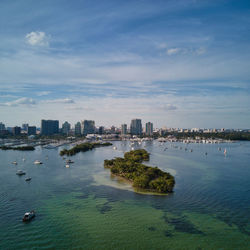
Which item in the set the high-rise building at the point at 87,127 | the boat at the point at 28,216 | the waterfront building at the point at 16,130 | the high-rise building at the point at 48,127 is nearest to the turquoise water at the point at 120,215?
the boat at the point at 28,216

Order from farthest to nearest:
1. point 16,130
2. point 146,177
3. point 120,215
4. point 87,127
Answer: point 87,127, point 16,130, point 146,177, point 120,215

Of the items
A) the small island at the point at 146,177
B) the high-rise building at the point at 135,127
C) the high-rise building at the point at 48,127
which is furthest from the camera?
the high-rise building at the point at 135,127

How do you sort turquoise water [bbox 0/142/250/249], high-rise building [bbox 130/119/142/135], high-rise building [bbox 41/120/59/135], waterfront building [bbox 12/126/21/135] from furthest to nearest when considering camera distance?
1. high-rise building [bbox 130/119/142/135]
2. high-rise building [bbox 41/120/59/135]
3. waterfront building [bbox 12/126/21/135]
4. turquoise water [bbox 0/142/250/249]


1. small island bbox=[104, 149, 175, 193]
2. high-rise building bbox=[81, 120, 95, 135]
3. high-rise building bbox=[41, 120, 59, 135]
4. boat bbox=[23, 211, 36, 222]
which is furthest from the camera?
high-rise building bbox=[81, 120, 95, 135]

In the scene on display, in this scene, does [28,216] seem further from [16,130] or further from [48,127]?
[48,127]

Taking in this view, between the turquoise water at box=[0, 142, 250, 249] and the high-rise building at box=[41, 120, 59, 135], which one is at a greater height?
the high-rise building at box=[41, 120, 59, 135]

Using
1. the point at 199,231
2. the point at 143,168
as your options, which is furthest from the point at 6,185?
the point at 199,231

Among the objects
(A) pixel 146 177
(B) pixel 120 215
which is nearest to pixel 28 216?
(B) pixel 120 215

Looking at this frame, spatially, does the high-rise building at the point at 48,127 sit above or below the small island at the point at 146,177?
above

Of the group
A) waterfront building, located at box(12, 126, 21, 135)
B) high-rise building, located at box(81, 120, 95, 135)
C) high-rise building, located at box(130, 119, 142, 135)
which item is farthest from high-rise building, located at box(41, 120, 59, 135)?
high-rise building, located at box(130, 119, 142, 135)

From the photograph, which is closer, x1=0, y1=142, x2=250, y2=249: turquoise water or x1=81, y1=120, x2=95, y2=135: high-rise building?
x1=0, y1=142, x2=250, y2=249: turquoise water

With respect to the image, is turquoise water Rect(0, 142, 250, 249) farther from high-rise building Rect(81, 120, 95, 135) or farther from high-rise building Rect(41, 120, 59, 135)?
high-rise building Rect(81, 120, 95, 135)

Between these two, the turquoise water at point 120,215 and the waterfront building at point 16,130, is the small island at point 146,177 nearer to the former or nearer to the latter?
the turquoise water at point 120,215
